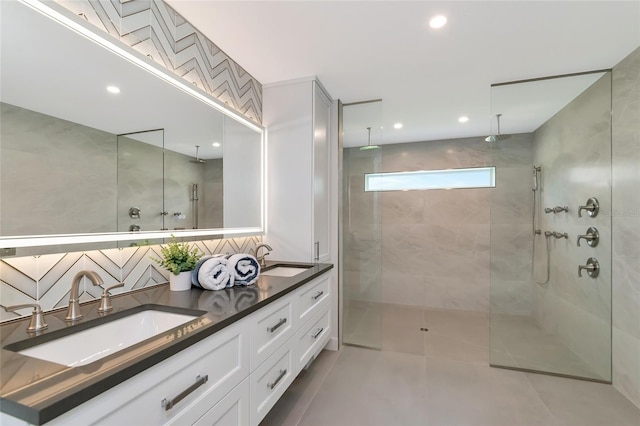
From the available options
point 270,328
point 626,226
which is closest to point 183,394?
point 270,328

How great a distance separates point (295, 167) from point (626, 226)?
2.55 meters

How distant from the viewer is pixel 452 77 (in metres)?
2.47

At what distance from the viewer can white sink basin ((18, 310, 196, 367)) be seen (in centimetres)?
96

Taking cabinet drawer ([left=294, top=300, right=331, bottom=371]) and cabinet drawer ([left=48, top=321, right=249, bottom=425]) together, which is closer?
cabinet drawer ([left=48, top=321, right=249, bottom=425])

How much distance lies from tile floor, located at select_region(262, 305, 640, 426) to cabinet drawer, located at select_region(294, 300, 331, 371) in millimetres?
338

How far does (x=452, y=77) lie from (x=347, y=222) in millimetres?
1614

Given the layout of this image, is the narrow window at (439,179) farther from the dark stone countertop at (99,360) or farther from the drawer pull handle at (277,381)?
the dark stone countertop at (99,360)

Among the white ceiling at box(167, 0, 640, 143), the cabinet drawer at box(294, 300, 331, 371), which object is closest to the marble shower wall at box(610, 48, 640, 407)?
the white ceiling at box(167, 0, 640, 143)

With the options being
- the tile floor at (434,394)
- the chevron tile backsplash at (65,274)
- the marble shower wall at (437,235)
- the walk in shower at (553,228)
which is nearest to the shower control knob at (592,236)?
the walk in shower at (553,228)

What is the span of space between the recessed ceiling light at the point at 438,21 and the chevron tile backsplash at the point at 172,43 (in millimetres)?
1459

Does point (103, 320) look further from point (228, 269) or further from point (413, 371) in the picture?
point (413, 371)

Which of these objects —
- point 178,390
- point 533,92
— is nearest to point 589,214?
point 533,92

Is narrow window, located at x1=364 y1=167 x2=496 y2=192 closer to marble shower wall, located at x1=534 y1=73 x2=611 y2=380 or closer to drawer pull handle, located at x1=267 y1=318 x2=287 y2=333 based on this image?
marble shower wall, located at x1=534 y1=73 x2=611 y2=380

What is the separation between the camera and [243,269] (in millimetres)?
1727
